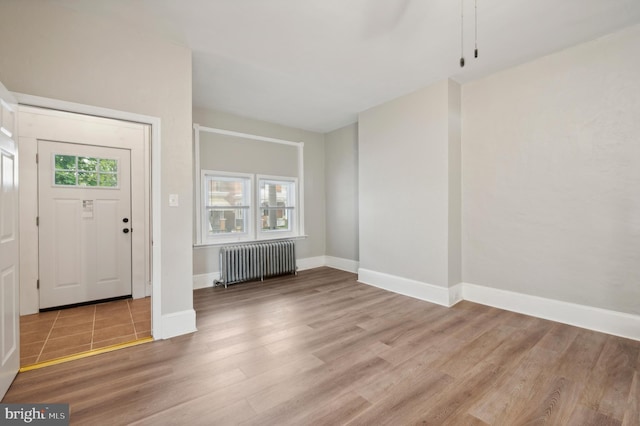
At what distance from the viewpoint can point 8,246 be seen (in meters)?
1.92

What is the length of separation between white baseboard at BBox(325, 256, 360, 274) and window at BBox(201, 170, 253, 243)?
1.88 m

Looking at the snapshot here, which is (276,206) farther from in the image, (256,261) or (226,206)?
(256,261)

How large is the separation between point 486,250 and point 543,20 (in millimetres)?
2535

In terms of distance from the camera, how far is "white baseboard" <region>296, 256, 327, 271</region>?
221 inches

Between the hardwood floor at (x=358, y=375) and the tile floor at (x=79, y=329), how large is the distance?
1.10ft

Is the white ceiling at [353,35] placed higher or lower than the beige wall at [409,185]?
higher

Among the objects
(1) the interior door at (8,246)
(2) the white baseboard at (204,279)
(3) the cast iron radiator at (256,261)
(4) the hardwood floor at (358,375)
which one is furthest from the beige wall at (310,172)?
(1) the interior door at (8,246)

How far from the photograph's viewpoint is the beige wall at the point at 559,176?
104 inches

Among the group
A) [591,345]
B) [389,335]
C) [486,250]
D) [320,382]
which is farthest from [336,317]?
[591,345]

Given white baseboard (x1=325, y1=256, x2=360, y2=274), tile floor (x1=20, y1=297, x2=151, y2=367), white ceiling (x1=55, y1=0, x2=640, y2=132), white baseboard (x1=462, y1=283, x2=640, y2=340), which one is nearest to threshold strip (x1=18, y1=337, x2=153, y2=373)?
tile floor (x1=20, y1=297, x2=151, y2=367)

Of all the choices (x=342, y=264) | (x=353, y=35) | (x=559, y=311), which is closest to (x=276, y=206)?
(x=342, y=264)

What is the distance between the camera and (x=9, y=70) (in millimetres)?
2086

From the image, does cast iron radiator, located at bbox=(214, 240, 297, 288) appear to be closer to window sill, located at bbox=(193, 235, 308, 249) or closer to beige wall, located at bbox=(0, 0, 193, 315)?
window sill, located at bbox=(193, 235, 308, 249)

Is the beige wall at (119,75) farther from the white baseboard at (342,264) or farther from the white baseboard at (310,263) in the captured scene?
the white baseboard at (342,264)
